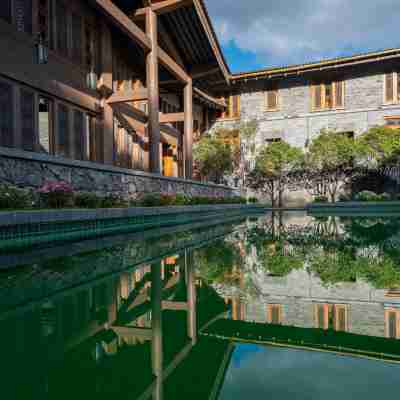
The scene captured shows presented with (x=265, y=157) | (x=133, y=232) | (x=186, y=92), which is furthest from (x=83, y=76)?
(x=265, y=157)

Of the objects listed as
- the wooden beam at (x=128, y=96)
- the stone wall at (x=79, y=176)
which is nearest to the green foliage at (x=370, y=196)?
the stone wall at (x=79, y=176)

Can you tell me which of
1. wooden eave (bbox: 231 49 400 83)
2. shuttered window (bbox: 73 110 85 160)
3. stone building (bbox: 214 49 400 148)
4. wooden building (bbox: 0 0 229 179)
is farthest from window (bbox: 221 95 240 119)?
shuttered window (bbox: 73 110 85 160)

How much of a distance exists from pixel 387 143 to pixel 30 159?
17.8 meters

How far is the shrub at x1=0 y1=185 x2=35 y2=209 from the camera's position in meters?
5.14

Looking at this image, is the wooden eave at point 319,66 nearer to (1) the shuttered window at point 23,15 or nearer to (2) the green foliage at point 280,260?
(1) the shuttered window at point 23,15

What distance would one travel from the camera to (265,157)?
70.5ft

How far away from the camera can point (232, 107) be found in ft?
77.5

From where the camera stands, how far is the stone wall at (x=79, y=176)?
18.8 feet

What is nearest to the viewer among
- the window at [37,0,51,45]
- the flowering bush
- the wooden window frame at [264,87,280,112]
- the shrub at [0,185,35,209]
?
the shrub at [0,185,35,209]

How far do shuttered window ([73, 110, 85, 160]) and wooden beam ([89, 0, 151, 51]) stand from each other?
2575 mm

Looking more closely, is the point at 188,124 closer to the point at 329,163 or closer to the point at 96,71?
the point at 96,71

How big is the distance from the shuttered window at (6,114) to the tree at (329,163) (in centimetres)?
1631

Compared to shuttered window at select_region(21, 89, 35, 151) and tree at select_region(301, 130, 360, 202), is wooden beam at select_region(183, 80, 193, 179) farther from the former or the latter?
tree at select_region(301, 130, 360, 202)

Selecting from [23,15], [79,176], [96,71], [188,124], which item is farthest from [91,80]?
[79,176]
